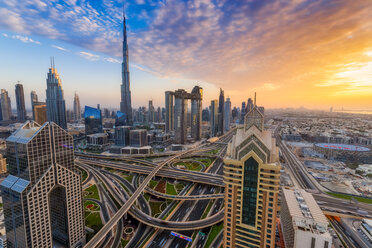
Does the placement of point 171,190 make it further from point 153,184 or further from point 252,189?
point 252,189

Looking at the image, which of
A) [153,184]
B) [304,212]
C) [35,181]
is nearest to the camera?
[35,181]

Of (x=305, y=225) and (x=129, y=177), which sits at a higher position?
(x=305, y=225)

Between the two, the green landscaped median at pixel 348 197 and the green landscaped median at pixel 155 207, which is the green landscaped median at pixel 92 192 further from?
the green landscaped median at pixel 348 197

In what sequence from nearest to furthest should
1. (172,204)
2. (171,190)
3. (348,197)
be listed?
(172,204) < (348,197) < (171,190)

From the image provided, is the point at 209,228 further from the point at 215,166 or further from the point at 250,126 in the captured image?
the point at 215,166

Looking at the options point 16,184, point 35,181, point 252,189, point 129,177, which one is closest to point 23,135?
point 16,184

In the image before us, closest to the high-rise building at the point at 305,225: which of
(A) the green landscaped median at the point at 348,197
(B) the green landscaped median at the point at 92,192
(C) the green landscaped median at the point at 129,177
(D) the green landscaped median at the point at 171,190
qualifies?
(A) the green landscaped median at the point at 348,197

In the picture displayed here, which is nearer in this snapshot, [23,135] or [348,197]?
[23,135]
